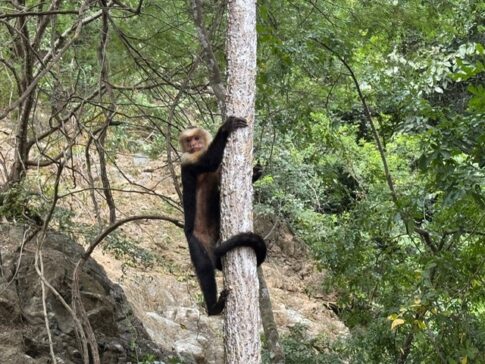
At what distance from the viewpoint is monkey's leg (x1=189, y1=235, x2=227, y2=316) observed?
16.0 ft

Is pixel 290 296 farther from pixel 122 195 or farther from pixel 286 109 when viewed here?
pixel 286 109

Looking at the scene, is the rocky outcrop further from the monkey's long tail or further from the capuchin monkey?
the monkey's long tail

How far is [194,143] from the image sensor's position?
510 centimetres

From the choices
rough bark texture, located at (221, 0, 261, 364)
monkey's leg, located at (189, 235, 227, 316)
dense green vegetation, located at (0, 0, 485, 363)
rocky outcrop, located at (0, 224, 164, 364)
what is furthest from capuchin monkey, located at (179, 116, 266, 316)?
rocky outcrop, located at (0, 224, 164, 364)

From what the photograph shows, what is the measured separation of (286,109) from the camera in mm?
7055

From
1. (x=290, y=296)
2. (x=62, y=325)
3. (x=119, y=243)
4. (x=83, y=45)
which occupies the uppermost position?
(x=83, y=45)

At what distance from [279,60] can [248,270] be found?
328cm

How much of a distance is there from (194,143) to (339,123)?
2971 mm

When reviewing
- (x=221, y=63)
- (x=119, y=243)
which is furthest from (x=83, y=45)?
(x=119, y=243)

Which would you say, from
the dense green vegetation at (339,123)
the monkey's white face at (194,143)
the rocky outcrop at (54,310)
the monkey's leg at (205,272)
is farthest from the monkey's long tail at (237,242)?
the rocky outcrop at (54,310)

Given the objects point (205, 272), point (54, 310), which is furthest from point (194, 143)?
point (54, 310)

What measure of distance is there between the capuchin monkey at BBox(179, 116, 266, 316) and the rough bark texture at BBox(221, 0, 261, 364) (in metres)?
0.61

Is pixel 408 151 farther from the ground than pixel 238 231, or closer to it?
farther from the ground

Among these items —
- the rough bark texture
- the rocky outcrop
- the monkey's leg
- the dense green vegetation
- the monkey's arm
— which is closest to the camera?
the rough bark texture
